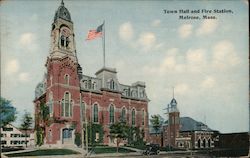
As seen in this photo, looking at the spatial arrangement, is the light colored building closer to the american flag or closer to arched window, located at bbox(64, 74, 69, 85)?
arched window, located at bbox(64, 74, 69, 85)

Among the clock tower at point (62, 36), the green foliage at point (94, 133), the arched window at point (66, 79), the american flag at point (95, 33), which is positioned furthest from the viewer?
the green foliage at point (94, 133)

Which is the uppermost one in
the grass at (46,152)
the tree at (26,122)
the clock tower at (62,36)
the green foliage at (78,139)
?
the clock tower at (62,36)

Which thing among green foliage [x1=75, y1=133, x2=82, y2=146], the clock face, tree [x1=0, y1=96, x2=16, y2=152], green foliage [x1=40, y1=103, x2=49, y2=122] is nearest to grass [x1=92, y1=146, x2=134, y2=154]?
green foliage [x1=75, y1=133, x2=82, y2=146]

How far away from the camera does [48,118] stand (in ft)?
33.6

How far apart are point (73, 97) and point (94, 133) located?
1.01m

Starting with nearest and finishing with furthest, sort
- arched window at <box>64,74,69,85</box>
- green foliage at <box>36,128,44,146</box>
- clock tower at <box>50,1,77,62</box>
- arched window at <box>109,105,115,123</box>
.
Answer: green foliage at <box>36,128,44,146</box> → clock tower at <box>50,1,77,62</box> → arched window at <box>64,74,69,85</box> → arched window at <box>109,105,115,123</box>

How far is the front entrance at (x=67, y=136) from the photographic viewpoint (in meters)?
10.3

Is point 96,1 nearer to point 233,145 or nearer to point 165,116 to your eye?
point 165,116

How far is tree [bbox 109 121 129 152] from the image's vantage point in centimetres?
1070

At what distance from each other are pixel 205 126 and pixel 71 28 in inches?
162

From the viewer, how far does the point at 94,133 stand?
10562 mm

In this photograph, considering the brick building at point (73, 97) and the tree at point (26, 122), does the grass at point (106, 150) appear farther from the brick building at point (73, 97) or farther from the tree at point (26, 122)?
the tree at point (26, 122)

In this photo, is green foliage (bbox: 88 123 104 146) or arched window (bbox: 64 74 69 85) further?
green foliage (bbox: 88 123 104 146)

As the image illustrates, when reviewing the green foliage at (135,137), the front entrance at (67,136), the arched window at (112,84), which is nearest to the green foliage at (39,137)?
the front entrance at (67,136)
